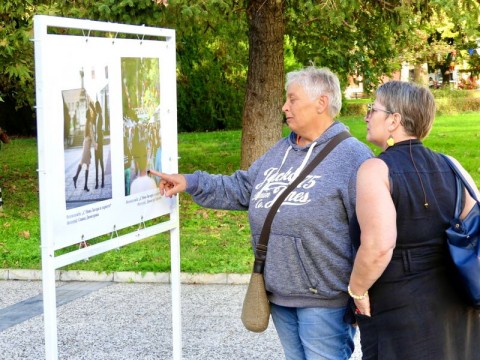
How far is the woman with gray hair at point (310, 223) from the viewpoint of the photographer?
3684mm

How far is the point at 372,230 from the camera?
3.19m

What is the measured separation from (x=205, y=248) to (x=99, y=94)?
18.3 feet

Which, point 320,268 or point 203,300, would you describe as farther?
point 203,300

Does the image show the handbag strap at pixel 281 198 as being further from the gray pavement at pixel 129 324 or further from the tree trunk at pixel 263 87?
the tree trunk at pixel 263 87

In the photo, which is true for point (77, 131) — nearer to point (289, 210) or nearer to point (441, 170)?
point (289, 210)

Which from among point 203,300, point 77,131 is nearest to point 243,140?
point 203,300

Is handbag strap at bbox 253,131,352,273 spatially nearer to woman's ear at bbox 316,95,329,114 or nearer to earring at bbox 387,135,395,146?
woman's ear at bbox 316,95,329,114

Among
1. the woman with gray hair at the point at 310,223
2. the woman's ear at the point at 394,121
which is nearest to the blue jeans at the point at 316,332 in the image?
the woman with gray hair at the point at 310,223

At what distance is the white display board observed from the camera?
12.2 ft

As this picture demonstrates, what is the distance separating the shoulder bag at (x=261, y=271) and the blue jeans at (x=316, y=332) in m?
0.09

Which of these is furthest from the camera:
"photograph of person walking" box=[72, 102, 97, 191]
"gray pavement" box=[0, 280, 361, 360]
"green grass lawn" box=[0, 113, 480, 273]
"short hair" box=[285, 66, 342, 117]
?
"green grass lawn" box=[0, 113, 480, 273]

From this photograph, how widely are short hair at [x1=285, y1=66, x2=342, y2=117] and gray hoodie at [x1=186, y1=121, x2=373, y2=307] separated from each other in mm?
105

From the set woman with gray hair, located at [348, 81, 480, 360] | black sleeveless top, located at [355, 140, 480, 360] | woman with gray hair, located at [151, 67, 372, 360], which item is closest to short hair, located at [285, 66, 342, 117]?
woman with gray hair, located at [151, 67, 372, 360]

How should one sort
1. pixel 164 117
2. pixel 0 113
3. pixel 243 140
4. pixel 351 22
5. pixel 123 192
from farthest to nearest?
1. pixel 0 113
2. pixel 351 22
3. pixel 243 140
4. pixel 164 117
5. pixel 123 192
